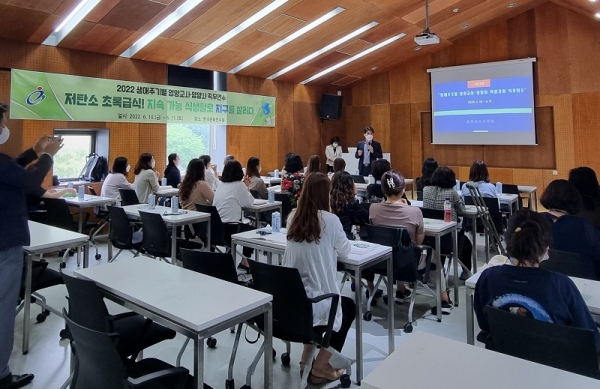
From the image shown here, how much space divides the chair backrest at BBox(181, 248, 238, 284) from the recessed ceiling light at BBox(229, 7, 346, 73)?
567 centimetres

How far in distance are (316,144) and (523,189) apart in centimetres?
551

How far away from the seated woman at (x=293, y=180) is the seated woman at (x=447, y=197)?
1.66m

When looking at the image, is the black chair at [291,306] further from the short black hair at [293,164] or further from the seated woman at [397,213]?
the short black hair at [293,164]

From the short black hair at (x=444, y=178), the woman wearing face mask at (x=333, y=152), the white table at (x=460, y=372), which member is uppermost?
the woman wearing face mask at (x=333, y=152)

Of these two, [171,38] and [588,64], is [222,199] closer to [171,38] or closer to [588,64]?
[171,38]

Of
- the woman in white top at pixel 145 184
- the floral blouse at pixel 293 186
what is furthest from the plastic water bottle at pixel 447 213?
the woman in white top at pixel 145 184

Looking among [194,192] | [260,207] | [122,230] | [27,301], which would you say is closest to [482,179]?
[260,207]

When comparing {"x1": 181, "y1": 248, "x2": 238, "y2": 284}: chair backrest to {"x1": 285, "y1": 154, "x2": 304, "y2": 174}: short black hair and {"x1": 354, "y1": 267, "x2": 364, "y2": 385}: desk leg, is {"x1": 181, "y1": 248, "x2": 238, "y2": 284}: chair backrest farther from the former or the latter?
{"x1": 285, "y1": 154, "x2": 304, "y2": 174}: short black hair

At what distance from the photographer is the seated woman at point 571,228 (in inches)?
95.3

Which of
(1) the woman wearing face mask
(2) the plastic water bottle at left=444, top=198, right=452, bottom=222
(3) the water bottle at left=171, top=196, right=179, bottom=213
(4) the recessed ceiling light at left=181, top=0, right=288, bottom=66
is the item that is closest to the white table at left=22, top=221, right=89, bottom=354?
(3) the water bottle at left=171, top=196, right=179, bottom=213

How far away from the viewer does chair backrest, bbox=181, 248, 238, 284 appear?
7.73 feet

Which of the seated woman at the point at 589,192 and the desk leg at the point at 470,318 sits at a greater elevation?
the seated woman at the point at 589,192

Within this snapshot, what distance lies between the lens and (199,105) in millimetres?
7773

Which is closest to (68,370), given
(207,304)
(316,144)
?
(207,304)
